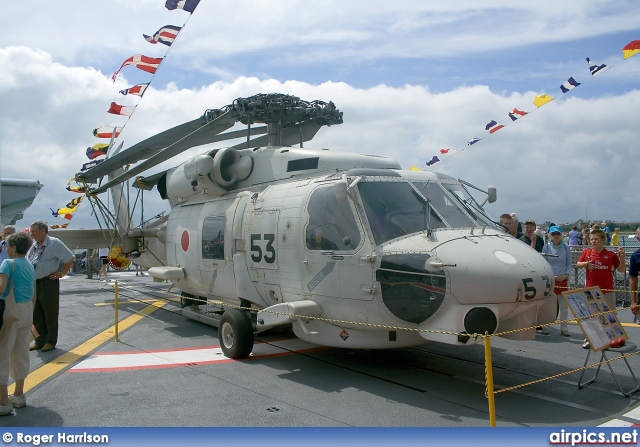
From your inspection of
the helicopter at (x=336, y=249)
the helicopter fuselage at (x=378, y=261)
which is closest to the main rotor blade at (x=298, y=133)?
the helicopter at (x=336, y=249)

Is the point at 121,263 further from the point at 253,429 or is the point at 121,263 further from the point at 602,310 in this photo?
the point at 602,310

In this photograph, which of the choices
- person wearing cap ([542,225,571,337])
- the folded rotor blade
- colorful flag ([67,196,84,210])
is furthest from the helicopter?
colorful flag ([67,196,84,210])

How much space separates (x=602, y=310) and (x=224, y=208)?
5858 millimetres

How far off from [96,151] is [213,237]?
345 inches

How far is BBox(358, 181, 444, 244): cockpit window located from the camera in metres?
6.45

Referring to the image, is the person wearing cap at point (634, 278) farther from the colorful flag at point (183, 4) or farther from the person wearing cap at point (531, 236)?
the colorful flag at point (183, 4)

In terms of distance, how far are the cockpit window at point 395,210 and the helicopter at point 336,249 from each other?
0.6 inches

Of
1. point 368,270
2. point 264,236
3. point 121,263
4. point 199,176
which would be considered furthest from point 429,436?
point 121,263

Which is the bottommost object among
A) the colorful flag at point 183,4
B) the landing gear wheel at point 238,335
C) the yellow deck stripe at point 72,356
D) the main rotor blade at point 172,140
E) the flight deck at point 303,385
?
the yellow deck stripe at point 72,356

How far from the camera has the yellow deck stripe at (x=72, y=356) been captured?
6938 mm

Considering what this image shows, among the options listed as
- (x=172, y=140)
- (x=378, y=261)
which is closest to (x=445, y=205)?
(x=378, y=261)

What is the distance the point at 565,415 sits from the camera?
17.9 ft

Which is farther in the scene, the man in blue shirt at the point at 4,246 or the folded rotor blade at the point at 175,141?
the folded rotor blade at the point at 175,141

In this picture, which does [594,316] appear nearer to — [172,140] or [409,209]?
[409,209]
